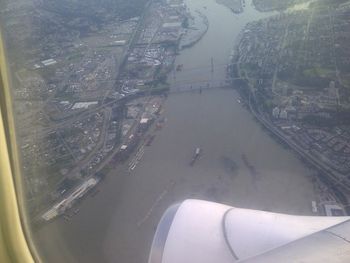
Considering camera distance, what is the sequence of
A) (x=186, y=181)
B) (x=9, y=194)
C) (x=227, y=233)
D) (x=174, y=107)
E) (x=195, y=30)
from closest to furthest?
1. (x=9, y=194)
2. (x=227, y=233)
3. (x=186, y=181)
4. (x=174, y=107)
5. (x=195, y=30)

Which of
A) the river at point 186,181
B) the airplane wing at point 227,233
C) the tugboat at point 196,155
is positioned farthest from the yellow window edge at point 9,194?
the tugboat at point 196,155

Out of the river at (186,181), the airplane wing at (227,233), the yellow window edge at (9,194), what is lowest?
the river at (186,181)

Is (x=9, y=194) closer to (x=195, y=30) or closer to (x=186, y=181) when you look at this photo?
(x=186, y=181)

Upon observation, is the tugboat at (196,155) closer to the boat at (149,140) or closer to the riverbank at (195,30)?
the boat at (149,140)

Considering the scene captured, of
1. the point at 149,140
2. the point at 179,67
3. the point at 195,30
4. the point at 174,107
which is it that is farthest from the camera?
the point at 195,30

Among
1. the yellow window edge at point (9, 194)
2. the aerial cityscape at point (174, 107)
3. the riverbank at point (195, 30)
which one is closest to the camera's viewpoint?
the yellow window edge at point (9, 194)

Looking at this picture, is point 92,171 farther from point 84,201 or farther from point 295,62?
point 295,62

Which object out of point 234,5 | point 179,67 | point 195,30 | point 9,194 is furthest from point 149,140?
point 234,5
